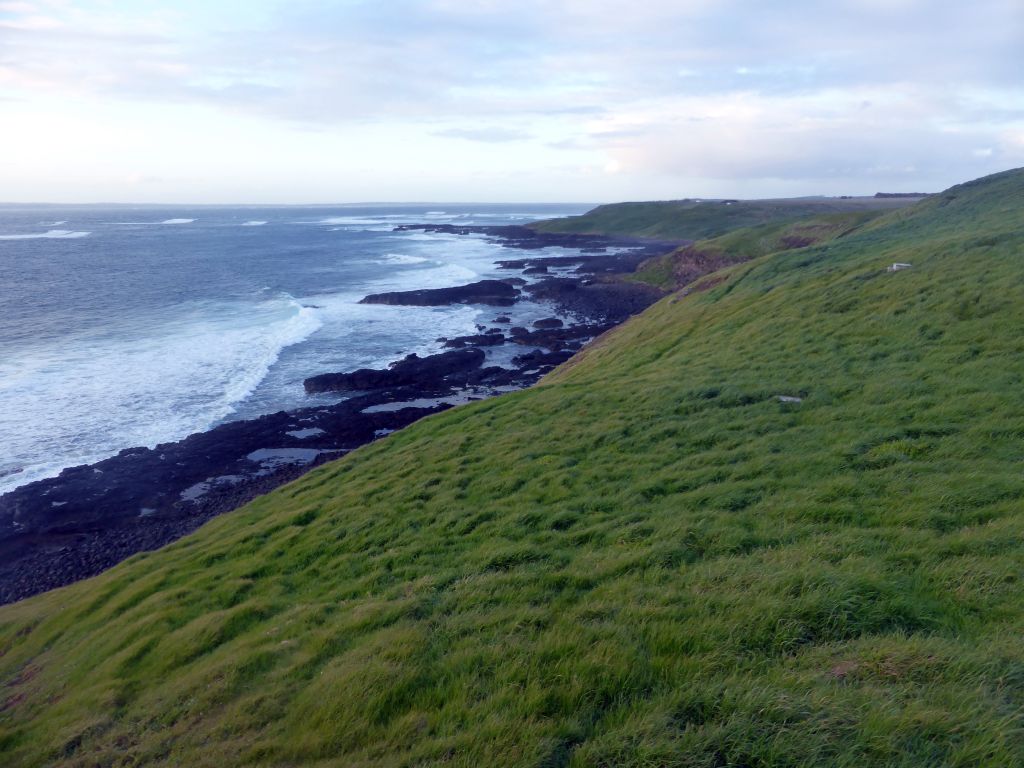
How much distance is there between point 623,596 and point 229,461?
2257 cm

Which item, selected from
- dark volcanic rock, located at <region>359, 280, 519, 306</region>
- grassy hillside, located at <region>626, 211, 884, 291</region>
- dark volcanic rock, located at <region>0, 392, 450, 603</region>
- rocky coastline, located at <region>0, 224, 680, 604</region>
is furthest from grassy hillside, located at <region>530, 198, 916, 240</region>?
dark volcanic rock, located at <region>0, 392, 450, 603</region>

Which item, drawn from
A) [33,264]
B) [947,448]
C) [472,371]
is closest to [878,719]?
[947,448]

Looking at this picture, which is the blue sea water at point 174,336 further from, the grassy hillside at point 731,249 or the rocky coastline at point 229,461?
the grassy hillside at point 731,249

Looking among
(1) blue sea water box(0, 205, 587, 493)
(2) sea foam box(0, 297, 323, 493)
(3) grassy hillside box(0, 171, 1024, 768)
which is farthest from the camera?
(1) blue sea water box(0, 205, 587, 493)

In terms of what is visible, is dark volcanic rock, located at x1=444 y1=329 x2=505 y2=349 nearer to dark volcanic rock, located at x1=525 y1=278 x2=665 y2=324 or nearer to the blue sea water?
the blue sea water

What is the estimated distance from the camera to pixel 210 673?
7.90 metres

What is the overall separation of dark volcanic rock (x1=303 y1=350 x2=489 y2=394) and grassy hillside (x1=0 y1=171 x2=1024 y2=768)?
17.8m

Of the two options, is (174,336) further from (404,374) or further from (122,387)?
(404,374)

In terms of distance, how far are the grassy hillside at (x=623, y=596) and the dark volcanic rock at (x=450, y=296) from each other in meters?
44.2

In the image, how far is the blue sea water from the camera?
2895cm

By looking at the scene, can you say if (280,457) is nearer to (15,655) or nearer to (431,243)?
(15,655)

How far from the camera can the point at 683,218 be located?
12850cm

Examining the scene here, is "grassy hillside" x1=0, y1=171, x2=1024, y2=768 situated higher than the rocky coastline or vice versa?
"grassy hillside" x1=0, y1=171, x2=1024, y2=768

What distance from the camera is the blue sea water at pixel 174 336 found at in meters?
29.0
